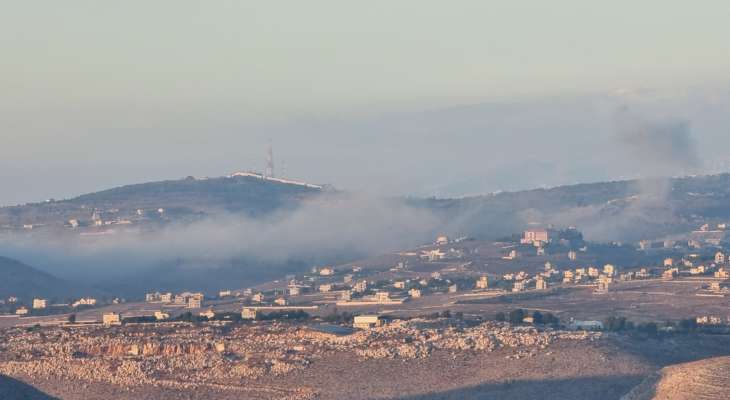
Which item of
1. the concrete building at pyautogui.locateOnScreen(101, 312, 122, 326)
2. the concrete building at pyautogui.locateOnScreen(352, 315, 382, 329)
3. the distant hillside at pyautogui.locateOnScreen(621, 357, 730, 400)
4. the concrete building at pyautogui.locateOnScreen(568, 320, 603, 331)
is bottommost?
the distant hillside at pyautogui.locateOnScreen(621, 357, 730, 400)

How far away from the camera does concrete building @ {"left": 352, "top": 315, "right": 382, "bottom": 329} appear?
3871 inches

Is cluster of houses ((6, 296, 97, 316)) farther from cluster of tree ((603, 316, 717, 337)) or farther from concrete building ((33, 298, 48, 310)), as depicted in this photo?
cluster of tree ((603, 316, 717, 337))

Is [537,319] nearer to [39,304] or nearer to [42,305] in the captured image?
[42,305]

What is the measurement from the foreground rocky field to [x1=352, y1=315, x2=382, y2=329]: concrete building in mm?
2597

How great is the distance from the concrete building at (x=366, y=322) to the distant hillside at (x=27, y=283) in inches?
3019

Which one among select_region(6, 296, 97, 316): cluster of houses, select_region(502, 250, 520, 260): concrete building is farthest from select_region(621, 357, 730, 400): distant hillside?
select_region(502, 250, 520, 260): concrete building

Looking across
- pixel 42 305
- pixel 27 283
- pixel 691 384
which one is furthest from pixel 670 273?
pixel 691 384

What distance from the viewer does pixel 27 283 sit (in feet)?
612

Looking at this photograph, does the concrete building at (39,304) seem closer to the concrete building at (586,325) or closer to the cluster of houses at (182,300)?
the cluster of houses at (182,300)

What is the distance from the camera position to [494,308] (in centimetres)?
12406

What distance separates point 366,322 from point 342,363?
18286 mm

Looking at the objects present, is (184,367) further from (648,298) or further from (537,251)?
(537,251)

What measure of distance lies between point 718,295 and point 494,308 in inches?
602

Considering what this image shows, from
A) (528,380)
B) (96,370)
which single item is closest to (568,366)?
(528,380)
